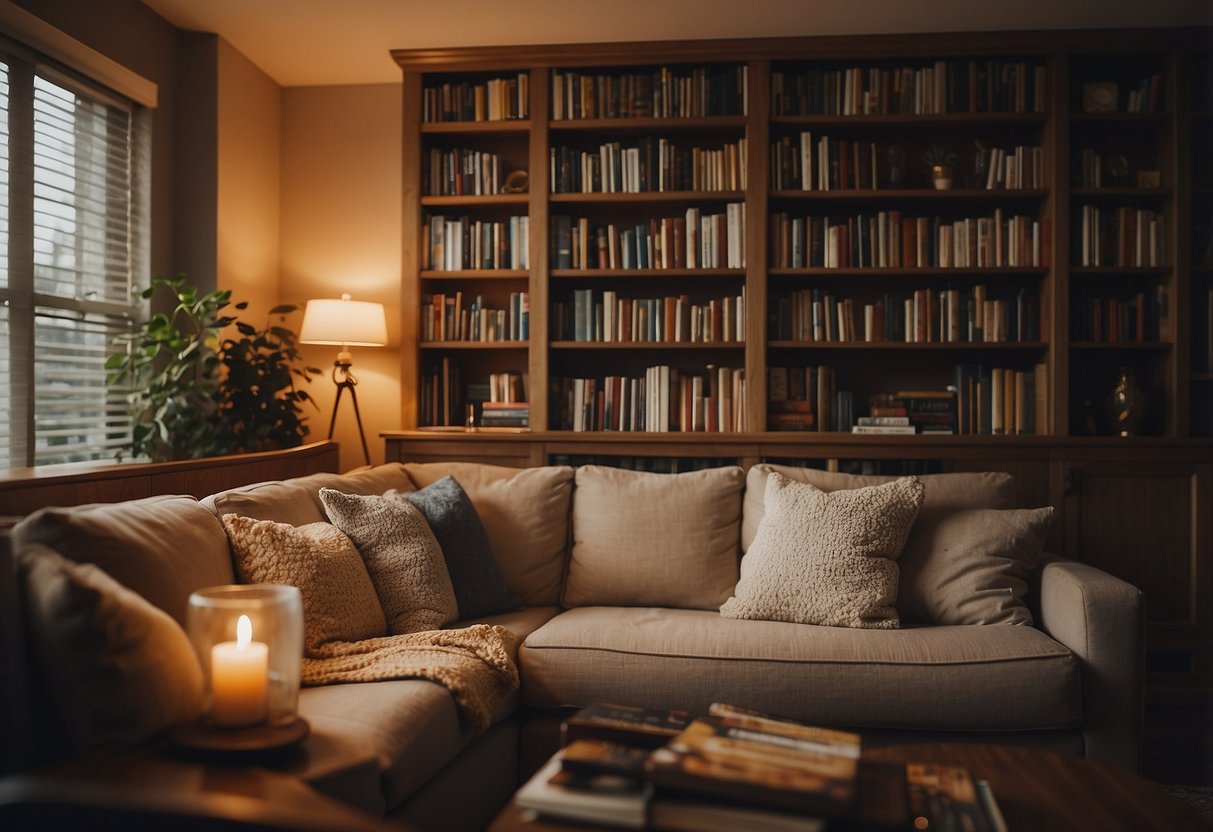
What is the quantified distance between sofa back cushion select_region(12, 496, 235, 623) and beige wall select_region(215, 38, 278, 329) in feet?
7.29

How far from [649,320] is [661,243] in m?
0.33

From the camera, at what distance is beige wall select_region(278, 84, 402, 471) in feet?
14.7

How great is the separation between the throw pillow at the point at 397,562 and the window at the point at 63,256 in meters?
1.46

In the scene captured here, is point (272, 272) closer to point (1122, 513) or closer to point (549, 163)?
point (549, 163)

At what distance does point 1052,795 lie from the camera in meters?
1.56

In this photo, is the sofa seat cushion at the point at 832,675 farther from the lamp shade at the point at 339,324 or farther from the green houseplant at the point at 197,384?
the lamp shade at the point at 339,324

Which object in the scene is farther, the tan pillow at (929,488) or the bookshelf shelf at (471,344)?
the bookshelf shelf at (471,344)

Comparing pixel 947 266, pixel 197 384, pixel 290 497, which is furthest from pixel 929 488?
pixel 197 384

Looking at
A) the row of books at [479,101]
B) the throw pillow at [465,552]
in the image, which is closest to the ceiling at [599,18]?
the row of books at [479,101]

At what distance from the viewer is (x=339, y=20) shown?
3.77 metres

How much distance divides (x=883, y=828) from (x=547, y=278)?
301cm

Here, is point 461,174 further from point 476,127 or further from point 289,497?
point 289,497

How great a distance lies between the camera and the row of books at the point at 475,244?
13.4ft

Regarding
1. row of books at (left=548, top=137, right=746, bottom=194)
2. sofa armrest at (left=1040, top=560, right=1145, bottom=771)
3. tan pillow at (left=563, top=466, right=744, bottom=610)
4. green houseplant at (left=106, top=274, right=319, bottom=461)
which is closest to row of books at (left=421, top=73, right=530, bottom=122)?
row of books at (left=548, top=137, right=746, bottom=194)
